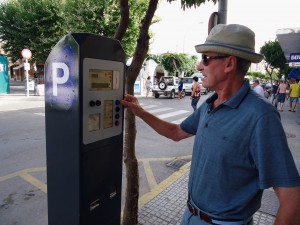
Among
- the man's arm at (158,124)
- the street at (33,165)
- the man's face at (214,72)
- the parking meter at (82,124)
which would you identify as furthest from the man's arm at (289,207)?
the street at (33,165)

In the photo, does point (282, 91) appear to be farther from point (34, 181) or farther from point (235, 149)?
point (235, 149)

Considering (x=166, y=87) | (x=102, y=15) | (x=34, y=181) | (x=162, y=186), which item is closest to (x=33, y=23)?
(x=102, y=15)

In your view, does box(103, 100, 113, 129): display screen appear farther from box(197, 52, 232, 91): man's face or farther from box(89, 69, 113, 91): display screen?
box(197, 52, 232, 91): man's face

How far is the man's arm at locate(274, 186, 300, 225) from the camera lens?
3.96 feet

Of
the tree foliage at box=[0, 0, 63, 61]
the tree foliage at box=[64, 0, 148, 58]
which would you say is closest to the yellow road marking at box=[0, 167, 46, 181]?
the tree foliage at box=[64, 0, 148, 58]

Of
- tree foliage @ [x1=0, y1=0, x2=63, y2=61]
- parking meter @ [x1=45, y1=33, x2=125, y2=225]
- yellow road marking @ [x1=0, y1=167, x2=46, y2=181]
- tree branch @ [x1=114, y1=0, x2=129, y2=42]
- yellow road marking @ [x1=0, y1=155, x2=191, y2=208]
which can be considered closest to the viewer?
parking meter @ [x1=45, y1=33, x2=125, y2=225]

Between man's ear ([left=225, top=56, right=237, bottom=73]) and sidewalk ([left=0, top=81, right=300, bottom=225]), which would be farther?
sidewalk ([left=0, top=81, right=300, bottom=225])

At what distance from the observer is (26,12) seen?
20.2 meters

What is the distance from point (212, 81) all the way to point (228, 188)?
624 mm

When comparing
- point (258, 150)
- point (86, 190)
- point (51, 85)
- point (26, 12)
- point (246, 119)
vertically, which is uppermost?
point (26, 12)

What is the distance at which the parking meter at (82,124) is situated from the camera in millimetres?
1665

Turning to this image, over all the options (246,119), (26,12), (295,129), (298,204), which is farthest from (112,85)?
(26,12)

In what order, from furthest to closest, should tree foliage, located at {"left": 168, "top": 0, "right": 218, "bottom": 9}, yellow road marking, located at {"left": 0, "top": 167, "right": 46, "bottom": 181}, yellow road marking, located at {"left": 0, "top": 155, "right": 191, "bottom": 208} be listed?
1. yellow road marking, located at {"left": 0, "top": 167, "right": 46, "bottom": 181}
2. yellow road marking, located at {"left": 0, "top": 155, "right": 191, "bottom": 208}
3. tree foliage, located at {"left": 168, "top": 0, "right": 218, "bottom": 9}

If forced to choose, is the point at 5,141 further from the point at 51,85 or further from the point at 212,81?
the point at 212,81
